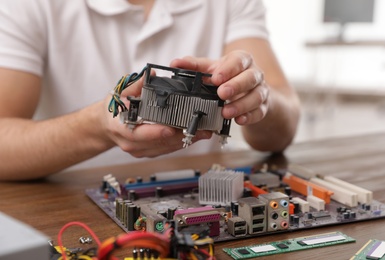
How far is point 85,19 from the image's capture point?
130 cm

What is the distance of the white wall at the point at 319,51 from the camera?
5578 mm

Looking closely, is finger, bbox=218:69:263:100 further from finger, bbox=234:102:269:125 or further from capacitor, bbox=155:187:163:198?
capacitor, bbox=155:187:163:198

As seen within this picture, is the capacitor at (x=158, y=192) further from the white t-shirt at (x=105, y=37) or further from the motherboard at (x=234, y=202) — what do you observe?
the white t-shirt at (x=105, y=37)

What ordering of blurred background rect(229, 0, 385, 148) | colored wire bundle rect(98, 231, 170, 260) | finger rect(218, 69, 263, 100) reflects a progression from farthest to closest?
blurred background rect(229, 0, 385, 148)
finger rect(218, 69, 263, 100)
colored wire bundle rect(98, 231, 170, 260)

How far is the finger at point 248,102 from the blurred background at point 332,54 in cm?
417

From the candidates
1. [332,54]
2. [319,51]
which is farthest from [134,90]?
[332,54]

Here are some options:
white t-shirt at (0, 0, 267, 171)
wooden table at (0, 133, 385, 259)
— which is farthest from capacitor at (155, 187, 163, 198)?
white t-shirt at (0, 0, 267, 171)

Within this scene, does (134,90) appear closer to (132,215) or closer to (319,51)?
(132,215)

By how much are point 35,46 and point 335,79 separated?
4.68 metres

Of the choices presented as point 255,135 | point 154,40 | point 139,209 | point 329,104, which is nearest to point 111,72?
point 154,40

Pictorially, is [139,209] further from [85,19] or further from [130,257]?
[85,19]

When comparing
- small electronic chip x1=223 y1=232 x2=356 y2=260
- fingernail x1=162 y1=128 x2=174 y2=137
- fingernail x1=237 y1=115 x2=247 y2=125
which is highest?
fingernail x1=237 y1=115 x2=247 y2=125

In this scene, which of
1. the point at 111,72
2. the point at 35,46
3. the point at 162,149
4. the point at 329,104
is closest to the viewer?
the point at 162,149

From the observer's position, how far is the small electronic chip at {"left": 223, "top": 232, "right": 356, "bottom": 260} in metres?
0.67
